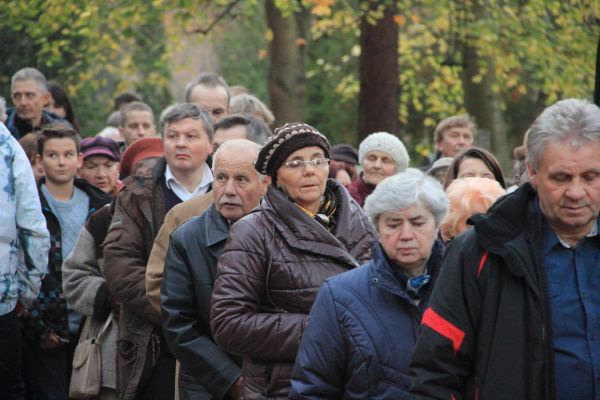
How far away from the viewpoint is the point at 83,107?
81.6ft

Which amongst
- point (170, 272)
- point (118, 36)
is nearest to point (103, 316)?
Result: point (170, 272)

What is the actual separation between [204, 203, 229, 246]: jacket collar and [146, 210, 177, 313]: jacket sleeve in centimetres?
48

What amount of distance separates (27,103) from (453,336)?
799 cm

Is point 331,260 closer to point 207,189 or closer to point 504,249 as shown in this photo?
point 504,249

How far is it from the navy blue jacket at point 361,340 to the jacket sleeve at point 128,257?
2601 mm

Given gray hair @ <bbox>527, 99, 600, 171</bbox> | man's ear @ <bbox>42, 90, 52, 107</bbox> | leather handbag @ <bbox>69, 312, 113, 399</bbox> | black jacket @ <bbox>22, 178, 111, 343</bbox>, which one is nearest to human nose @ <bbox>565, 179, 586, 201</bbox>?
gray hair @ <bbox>527, 99, 600, 171</bbox>

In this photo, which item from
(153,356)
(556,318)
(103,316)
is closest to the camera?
(556,318)

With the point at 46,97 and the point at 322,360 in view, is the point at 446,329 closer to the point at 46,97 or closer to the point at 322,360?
the point at 322,360

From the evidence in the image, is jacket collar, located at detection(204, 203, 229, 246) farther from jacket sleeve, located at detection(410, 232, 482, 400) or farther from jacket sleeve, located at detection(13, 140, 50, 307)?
jacket sleeve, located at detection(410, 232, 482, 400)

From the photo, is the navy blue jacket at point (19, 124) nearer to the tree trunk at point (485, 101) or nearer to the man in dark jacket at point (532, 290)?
the man in dark jacket at point (532, 290)

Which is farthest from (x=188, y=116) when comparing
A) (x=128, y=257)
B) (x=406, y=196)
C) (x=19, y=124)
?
(x=19, y=124)

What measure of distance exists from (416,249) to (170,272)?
1930 mm

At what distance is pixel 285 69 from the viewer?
57.0ft

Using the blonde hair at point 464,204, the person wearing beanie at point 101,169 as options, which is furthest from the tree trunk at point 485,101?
the blonde hair at point 464,204
